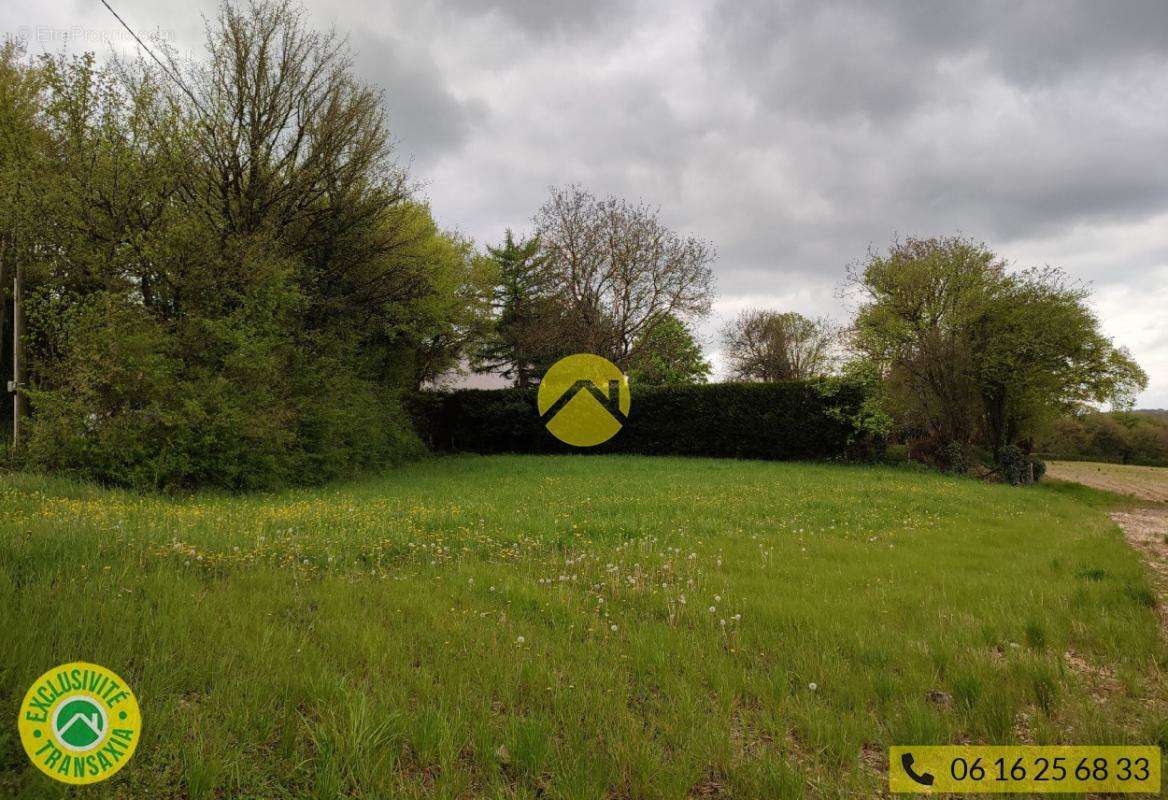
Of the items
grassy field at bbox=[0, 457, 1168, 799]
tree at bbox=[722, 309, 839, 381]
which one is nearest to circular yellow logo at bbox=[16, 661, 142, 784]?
grassy field at bbox=[0, 457, 1168, 799]

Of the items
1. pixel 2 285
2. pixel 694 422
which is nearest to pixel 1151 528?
pixel 694 422

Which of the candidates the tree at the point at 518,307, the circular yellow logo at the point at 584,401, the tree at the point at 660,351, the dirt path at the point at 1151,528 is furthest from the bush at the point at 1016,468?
the tree at the point at 518,307

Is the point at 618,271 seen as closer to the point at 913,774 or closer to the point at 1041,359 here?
the point at 1041,359

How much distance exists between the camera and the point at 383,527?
6.38 meters

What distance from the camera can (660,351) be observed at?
93.8 feet

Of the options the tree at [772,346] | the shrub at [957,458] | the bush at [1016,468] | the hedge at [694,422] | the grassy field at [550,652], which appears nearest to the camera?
the grassy field at [550,652]

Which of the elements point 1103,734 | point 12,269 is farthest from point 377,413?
point 1103,734

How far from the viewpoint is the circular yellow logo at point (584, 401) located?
25.2 metres

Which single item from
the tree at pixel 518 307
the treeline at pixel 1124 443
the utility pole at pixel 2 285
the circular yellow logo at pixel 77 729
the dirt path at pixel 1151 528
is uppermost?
the tree at pixel 518 307

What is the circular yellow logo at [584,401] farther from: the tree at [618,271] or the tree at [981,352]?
the tree at [981,352]

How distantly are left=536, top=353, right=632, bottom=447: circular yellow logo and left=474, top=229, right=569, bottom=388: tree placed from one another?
2.55 metres

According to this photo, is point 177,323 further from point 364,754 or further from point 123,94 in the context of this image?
point 364,754

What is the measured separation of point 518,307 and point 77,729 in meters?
31.6

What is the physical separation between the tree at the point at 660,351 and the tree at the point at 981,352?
9638 millimetres
